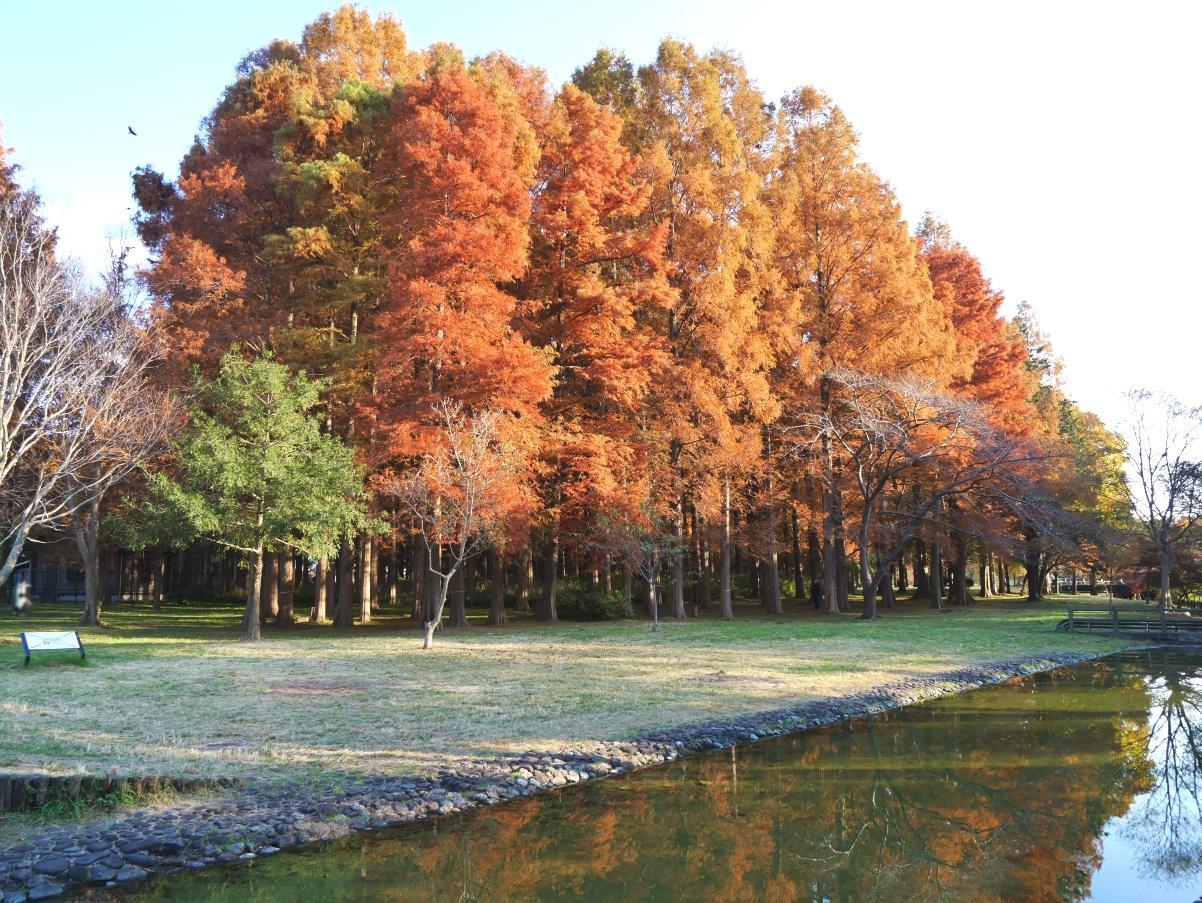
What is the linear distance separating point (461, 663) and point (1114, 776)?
34.9 ft

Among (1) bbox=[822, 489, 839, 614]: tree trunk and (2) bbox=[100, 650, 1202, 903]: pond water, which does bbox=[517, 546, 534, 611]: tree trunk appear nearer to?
(1) bbox=[822, 489, 839, 614]: tree trunk

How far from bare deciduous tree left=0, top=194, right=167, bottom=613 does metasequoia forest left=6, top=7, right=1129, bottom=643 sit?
1193 mm

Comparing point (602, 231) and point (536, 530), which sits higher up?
point (602, 231)

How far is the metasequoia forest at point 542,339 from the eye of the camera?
21.2 meters

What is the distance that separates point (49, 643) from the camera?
15250mm

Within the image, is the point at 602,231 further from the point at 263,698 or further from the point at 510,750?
the point at 510,750

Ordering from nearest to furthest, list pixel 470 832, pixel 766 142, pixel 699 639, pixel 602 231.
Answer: pixel 470 832, pixel 699 639, pixel 602 231, pixel 766 142

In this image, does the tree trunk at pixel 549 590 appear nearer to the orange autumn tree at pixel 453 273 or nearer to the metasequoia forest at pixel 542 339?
the metasequoia forest at pixel 542 339

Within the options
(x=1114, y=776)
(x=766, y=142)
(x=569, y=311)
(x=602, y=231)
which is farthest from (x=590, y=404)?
(x=1114, y=776)

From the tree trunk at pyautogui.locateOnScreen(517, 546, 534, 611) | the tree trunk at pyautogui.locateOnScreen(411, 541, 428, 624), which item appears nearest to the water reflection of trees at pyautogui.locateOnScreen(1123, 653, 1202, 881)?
the tree trunk at pyautogui.locateOnScreen(411, 541, 428, 624)

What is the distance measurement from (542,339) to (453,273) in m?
5.16

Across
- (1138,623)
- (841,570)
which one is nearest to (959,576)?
(841,570)

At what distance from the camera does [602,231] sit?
981 inches

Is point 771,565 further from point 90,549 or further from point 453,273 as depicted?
point 90,549
